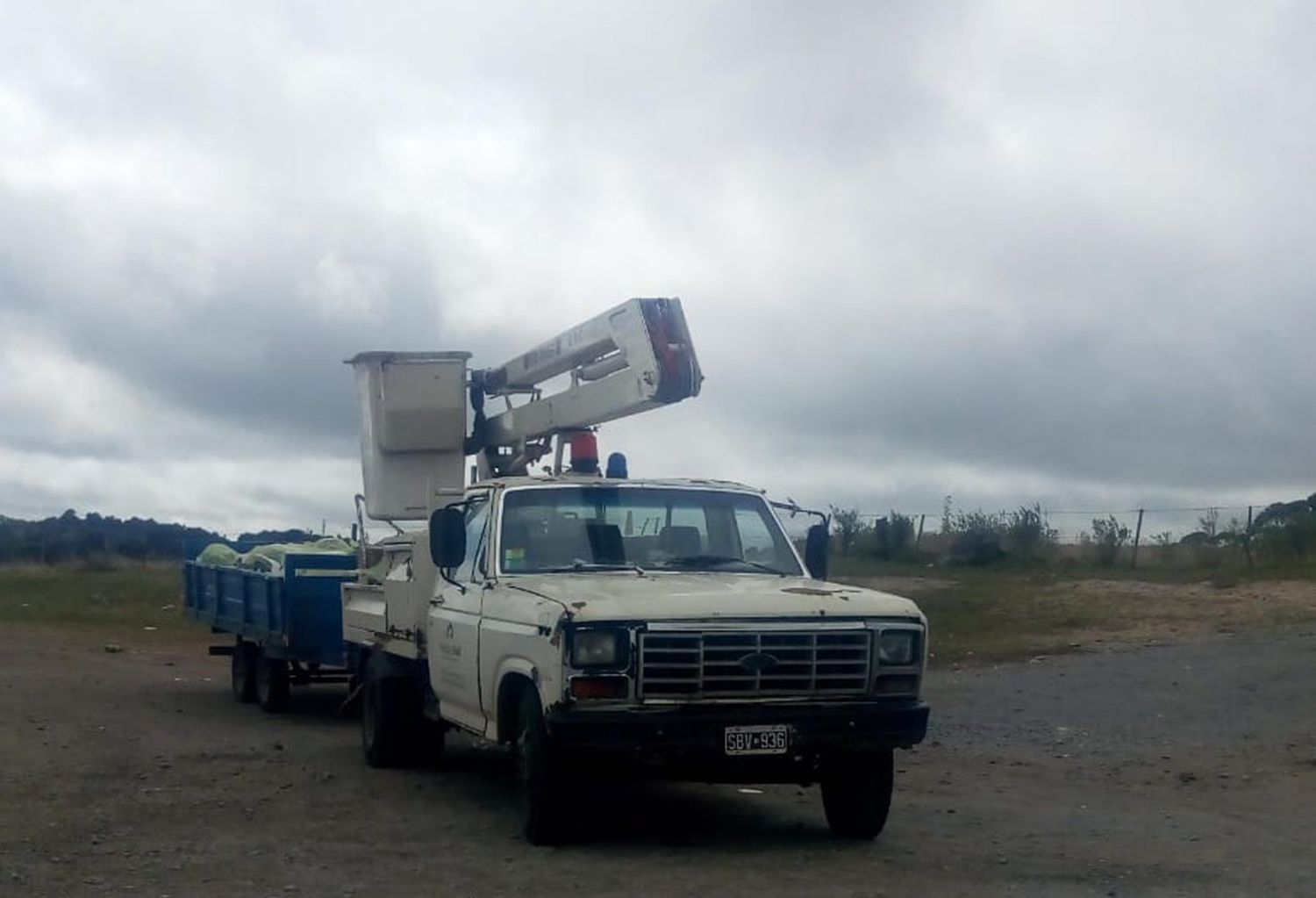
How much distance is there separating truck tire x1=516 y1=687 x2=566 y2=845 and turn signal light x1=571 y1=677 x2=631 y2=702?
342 millimetres

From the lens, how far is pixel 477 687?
1053 cm

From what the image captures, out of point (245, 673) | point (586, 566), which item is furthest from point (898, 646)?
point (245, 673)

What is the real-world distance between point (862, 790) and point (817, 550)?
198 cm

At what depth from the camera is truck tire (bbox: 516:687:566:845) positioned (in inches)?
372

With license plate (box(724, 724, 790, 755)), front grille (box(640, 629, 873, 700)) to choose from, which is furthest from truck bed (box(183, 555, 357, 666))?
license plate (box(724, 724, 790, 755))

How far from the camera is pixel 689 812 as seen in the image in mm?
11148

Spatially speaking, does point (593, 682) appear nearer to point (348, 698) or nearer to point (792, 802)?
point (792, 802)

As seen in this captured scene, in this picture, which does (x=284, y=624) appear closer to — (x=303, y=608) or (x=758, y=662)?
(x=303, y=608)

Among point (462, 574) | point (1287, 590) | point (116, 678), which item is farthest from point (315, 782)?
point (1287, 590)

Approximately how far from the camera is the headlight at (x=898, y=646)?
9570 millimetres

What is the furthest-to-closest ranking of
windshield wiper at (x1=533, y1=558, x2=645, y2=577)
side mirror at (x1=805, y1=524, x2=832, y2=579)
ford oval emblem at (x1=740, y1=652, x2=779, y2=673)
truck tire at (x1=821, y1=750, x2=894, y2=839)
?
1. side mirror at (x1=805, y1=524, x2=832, y2=579)
2. windshield wiper at (x1=533, y1=558, x2=645, y2=577)
3. truck tire at (x1=821, y1=750, x2=894, y2=839)
4. ford oval emblem at (x1=740, y1=652, x2=779, y2=673)

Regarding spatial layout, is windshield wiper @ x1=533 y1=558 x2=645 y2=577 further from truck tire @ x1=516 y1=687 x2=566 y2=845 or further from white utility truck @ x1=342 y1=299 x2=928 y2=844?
truck tire @ x1=516 y1=687 x2=566 y2=845

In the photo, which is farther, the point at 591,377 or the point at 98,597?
the point at 98,597

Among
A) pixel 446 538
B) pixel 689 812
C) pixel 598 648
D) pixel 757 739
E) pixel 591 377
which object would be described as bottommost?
pixel 689 812
